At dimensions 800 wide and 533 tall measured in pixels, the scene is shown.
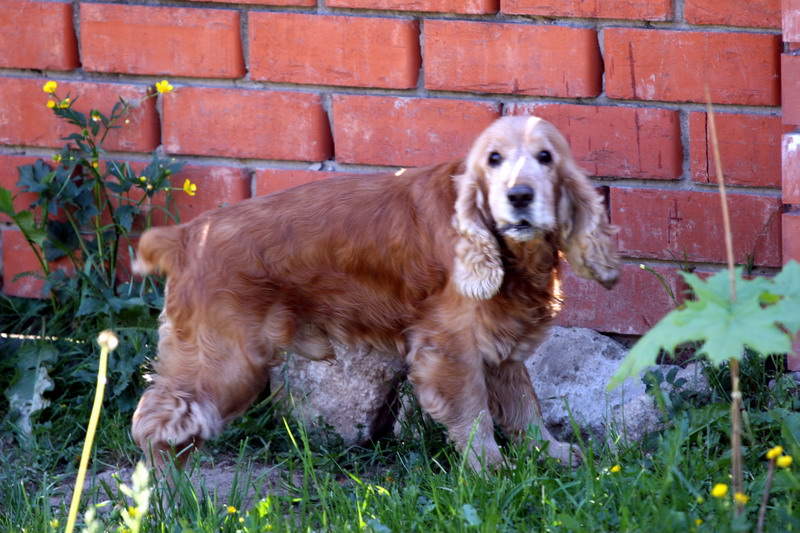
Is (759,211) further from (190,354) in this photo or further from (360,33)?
(190,354)

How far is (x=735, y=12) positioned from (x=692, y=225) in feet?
2.16

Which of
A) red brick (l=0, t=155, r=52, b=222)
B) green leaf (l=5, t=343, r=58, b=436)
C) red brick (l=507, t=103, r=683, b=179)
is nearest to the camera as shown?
red brick (l=507, t=103, r=683, b=179)

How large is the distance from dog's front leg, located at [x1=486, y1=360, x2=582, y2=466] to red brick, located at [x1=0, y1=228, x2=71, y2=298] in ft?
5.70

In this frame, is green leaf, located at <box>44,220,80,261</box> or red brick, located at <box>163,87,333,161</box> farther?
green leaf, located at <box>44,220,80,261</box>

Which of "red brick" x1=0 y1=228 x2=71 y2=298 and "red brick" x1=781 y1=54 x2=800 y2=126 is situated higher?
"red brick" x1=781 y1=54 x2=800 y2=126

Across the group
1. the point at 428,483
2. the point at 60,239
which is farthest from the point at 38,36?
the point at 428,483

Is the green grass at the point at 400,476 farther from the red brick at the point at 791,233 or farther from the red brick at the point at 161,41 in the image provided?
the red brick at the point at 161,41

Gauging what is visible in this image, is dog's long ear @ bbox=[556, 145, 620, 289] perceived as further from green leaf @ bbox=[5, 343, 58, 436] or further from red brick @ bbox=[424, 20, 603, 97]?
green leaf @ bbox=[5, 343, 58, 436]

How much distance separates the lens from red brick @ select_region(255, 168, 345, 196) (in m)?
3.40

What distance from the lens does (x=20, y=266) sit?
3.74m

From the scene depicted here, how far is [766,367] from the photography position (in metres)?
2.96

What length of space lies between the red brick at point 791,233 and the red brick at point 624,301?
1.29 feet

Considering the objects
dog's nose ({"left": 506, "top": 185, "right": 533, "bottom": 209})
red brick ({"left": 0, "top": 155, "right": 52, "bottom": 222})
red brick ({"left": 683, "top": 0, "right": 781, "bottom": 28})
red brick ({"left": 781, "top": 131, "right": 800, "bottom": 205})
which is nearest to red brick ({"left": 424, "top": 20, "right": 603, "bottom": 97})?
red brick ({"left": 683, "top": 0, "right": 781, "bottom": 28})

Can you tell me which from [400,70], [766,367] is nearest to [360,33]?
[400,70]
